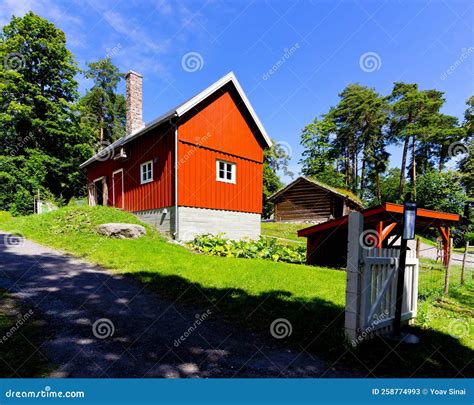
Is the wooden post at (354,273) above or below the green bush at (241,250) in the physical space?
above

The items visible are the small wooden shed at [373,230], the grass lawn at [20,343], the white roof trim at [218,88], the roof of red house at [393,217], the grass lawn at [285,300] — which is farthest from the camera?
the white roof trim at [218,88]

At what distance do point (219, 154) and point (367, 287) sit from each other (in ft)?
40.2

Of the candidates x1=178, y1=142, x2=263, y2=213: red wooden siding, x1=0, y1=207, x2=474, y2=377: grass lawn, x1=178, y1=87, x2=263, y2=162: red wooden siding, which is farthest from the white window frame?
x1=0, y1=207, x2=474, y2=377: grass lawn

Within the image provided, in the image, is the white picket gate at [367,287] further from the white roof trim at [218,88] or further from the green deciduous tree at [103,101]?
the green deciduous tree at [103,101]

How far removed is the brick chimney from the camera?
60.0 ft

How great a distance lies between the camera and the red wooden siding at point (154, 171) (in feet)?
45.6

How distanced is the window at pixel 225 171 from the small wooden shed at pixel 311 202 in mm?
14953

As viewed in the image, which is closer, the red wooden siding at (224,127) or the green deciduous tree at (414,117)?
the red wooden siding at (224,127)

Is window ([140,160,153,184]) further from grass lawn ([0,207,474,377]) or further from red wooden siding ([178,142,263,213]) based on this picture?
grass lawn ([0,207,474,377])

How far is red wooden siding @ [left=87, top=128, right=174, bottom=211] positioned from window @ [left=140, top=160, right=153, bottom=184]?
0.76 feet

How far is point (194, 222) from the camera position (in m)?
13.9

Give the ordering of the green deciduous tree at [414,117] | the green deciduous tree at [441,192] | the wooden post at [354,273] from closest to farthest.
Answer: the wooden post at [354,273]
the green deciduous tree at [441,192]
the green deciduous tree at [414,117]

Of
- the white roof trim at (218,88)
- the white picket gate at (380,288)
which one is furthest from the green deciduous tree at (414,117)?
the white picket gate at (380,288)

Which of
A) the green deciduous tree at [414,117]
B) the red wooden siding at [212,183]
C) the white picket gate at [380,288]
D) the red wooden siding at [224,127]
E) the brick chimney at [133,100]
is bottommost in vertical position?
the white picket gate at [380,288]
